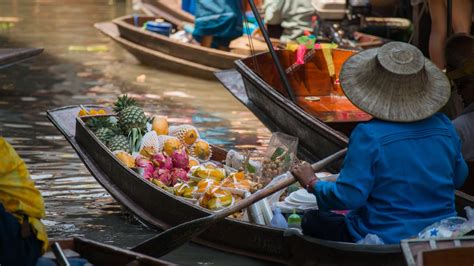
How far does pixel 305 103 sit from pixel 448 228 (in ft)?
13.5

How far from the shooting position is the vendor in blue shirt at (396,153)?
449 cm

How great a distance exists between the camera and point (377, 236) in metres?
4.69

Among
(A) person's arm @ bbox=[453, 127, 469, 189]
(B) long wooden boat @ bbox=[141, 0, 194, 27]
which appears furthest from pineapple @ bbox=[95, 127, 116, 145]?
(B) long wooden boat @ bbox=[141, 0, 194, 27]

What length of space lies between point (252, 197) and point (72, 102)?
6.03 m

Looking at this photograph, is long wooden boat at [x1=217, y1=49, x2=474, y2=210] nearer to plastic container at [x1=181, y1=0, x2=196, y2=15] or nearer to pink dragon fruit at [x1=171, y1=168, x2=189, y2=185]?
pink dragon fruit at [x1=171, y1=168, x2=189, y2=185]

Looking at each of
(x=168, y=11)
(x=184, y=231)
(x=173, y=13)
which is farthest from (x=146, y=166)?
(x=168, y=11)

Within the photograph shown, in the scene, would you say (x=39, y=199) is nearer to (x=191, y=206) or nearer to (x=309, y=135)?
(x=191, y=206)

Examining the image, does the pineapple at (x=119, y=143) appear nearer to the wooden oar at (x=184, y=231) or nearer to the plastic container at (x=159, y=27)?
the wooden oar at (x=184, y=231)

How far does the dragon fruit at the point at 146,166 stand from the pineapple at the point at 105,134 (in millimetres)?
381

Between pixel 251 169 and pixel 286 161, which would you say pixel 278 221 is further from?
pixel 251 169

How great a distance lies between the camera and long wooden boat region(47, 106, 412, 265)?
4738mm

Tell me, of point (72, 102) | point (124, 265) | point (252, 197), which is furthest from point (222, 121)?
point (124, 265)

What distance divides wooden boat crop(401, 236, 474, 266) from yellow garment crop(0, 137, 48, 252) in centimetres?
138

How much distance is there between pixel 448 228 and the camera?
4.53 m
